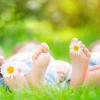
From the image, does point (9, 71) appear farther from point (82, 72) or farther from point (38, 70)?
point (82, 72)

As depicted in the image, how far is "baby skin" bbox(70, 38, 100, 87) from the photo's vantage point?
8.14 ft

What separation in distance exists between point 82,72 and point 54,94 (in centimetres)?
29

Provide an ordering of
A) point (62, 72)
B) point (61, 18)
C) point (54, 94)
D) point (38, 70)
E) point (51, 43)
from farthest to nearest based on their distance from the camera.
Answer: point (61, 18) < point (51, 43) < point (62, 72) < point (38, 70) < point (54, 94)

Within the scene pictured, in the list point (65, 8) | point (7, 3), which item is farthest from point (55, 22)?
point (7, 3)

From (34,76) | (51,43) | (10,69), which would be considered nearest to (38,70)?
(34,76)

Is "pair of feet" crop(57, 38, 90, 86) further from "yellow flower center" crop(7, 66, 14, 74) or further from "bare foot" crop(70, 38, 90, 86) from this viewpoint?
"yellow flower center" crop(7, 66, 14, 74)

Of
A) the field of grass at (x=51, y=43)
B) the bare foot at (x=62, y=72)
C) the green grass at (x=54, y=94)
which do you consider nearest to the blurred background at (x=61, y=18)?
the field of grass at (x=51, y=43)

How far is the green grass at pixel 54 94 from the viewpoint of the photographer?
7.27 ft

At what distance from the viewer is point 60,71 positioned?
9.12ft

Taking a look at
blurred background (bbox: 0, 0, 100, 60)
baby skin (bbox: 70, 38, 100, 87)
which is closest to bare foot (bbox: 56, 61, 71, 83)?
baby skin (bbox: 70, 38, 100, 87)

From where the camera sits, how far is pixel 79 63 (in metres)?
2.49

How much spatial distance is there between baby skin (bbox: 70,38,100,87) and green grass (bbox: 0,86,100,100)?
4.0 inches

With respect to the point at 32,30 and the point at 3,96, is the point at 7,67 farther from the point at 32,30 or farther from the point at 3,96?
the point at 32,30

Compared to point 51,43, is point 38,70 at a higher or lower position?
lower
